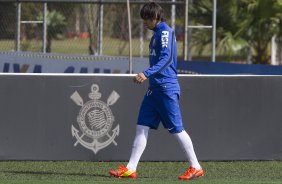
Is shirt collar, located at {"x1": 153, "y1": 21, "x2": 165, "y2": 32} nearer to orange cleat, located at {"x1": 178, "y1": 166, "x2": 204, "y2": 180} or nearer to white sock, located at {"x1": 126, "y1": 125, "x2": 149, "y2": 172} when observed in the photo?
white sock, located at {"x1": 126, "y1": 125, "x2": 149, "y2": 172}

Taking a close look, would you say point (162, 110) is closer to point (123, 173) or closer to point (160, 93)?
point (160, 93)

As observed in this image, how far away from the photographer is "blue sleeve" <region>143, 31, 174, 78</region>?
9.55 meters

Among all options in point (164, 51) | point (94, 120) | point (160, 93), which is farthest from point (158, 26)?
point (94, 120)

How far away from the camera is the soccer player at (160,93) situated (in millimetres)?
9656

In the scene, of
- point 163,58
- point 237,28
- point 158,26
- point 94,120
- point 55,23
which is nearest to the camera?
point 163,58

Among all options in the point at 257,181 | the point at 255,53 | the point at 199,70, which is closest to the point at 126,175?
the point at 257,181

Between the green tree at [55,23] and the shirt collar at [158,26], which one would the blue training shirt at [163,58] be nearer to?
A: the shirt collar at [158,26]

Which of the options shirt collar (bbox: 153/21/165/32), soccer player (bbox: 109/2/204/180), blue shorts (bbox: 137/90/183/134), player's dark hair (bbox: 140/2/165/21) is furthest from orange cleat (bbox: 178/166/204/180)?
player's dark hair (bbox: 140/2/165/21)

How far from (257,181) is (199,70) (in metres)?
Result: 5.69

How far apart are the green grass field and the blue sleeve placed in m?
1.13

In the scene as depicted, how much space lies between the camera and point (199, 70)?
49.6 ft

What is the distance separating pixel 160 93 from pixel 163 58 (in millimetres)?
408

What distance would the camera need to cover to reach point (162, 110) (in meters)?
9.88

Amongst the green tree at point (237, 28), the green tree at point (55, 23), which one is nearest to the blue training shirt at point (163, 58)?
the green tree at point (237, 28)
